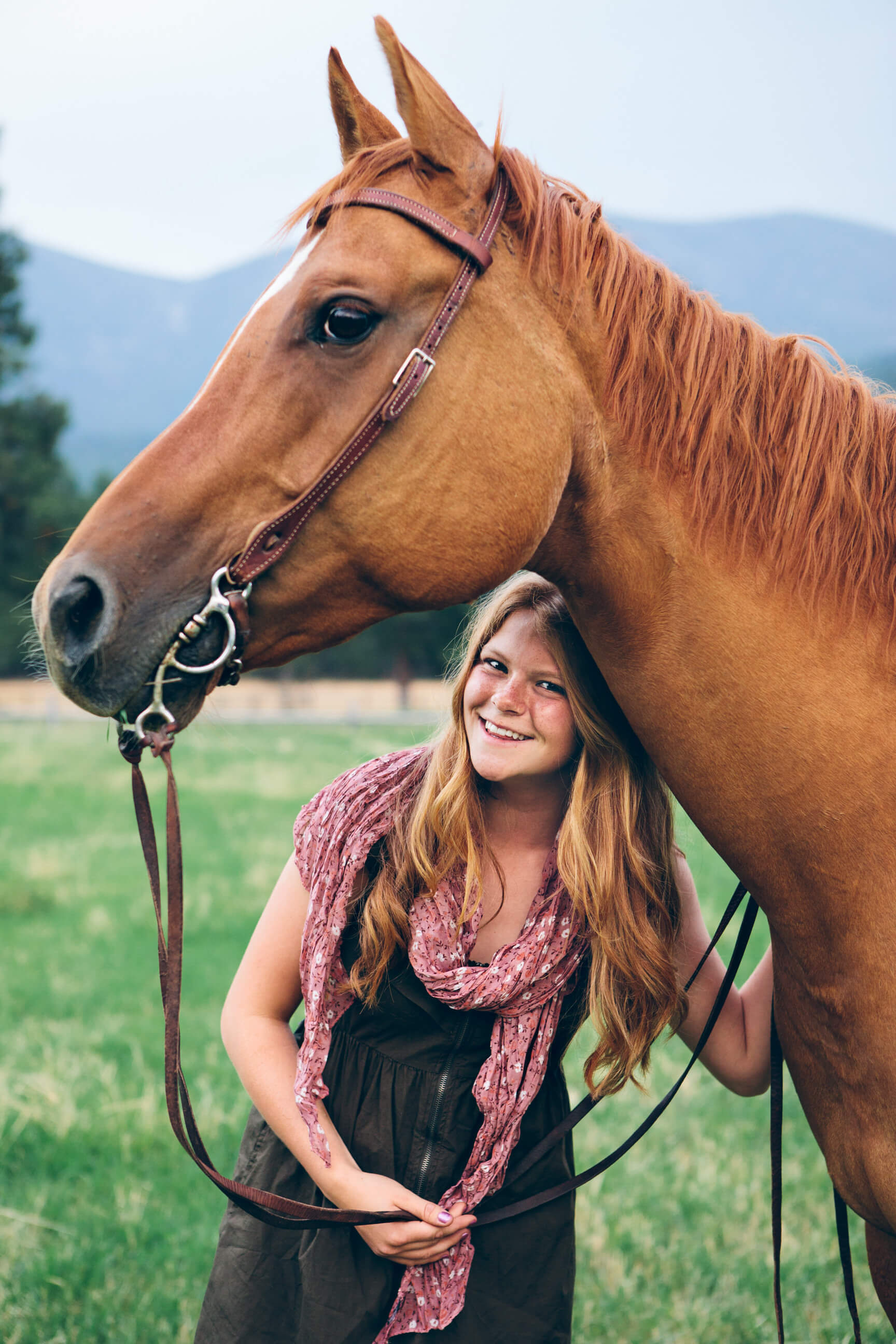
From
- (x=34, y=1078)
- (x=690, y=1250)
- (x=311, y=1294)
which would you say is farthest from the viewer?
(x=34, y=1078)

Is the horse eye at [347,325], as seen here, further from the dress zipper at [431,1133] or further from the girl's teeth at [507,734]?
the dress zipper at [431,1133]

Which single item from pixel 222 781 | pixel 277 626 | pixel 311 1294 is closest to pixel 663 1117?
pixel 311 1294

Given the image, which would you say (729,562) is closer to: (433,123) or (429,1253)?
(433,123)

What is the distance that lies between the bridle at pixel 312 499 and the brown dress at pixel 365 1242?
0.78 metres

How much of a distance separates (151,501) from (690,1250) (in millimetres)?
3348

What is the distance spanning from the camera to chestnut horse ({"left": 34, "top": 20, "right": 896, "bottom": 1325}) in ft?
5.11

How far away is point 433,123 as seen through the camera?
1.57 metres

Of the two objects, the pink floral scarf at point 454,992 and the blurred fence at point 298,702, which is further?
the blurred fence at point 298,702

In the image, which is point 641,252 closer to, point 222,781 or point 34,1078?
point 34,1078

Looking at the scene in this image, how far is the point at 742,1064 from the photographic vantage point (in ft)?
7.38

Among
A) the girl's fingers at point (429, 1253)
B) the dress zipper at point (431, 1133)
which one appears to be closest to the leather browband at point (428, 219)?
the dress zipper at point (431, 1133)

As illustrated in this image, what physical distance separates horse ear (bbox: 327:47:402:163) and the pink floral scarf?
1.27 metres

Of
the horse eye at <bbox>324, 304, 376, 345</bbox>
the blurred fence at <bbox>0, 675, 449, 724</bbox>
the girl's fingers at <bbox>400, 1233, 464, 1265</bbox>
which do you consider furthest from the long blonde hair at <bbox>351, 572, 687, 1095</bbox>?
the blurred fence at <bbox>0, 675, 449, 724</bbox>

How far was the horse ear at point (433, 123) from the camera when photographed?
4.92 ft
